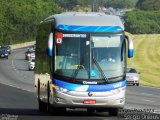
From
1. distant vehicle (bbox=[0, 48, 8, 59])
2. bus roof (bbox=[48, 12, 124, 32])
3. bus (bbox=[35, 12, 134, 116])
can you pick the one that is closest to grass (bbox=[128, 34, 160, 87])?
distant vehicle (bbox=[0, 48, 8, 59])

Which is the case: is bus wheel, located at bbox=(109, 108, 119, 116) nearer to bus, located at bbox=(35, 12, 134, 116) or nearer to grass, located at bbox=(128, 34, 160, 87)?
bus, located at bbox=(35, 12, 134, 116)

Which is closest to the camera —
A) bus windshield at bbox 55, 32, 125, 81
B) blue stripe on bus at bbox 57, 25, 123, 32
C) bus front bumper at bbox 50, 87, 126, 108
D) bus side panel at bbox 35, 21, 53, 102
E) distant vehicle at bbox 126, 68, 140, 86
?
bus front bumper at bbox 50, 87, 126, 108

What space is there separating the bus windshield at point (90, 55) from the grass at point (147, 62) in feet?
118

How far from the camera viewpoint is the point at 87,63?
67.5ft

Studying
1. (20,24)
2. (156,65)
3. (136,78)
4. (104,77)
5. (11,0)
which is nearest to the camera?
(104,77)

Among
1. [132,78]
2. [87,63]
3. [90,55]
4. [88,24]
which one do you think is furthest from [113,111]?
[132,78]

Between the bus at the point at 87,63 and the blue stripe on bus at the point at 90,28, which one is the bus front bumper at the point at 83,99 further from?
the blue stripe on bus at the point at 90,28

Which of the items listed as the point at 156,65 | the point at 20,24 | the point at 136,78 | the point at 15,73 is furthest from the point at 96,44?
the point at 20,24

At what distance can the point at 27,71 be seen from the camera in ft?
227

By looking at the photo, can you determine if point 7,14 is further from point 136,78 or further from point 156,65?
point 136,78

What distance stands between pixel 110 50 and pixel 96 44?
0.45 metres

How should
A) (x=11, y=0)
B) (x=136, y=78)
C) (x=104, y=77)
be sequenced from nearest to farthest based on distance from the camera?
(x=104, y=77) → (x=136, y=78) → (x=11, y=0)

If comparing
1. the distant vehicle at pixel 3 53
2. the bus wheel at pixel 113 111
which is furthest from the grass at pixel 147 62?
the bus wheel at pixel 113 111

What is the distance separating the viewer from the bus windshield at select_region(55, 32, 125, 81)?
20500 millimetres
